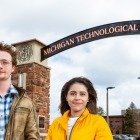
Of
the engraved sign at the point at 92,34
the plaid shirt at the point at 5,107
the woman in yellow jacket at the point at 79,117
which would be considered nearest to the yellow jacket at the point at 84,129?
the woman in yellow jacket at the point at 79,117

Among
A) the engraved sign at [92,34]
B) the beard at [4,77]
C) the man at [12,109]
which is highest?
the engraved sign at [92,34]

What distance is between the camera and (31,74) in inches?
347

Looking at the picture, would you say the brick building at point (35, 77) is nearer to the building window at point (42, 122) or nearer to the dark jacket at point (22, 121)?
the building window at point (42, 122)

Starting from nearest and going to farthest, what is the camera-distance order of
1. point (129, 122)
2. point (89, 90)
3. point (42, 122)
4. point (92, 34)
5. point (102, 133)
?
point (102, 133), point (89, 90), point (42, 122), point (92, 34), point (129, 122)

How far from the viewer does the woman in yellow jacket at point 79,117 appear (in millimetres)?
3207

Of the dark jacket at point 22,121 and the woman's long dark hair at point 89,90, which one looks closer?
the dark jacket at point 22,121

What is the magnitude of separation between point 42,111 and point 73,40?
1820mm

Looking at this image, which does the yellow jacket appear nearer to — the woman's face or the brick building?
the woman's face

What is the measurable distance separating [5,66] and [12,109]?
0.31m

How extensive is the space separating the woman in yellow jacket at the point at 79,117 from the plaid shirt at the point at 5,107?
1.62 ft

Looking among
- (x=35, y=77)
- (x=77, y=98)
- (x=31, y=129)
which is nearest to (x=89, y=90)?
(x=77, y=98)

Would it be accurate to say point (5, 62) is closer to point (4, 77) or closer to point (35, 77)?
point (4, 77)

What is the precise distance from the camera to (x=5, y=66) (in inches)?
118

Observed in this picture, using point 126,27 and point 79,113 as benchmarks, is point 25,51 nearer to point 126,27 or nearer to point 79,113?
point 126,27
